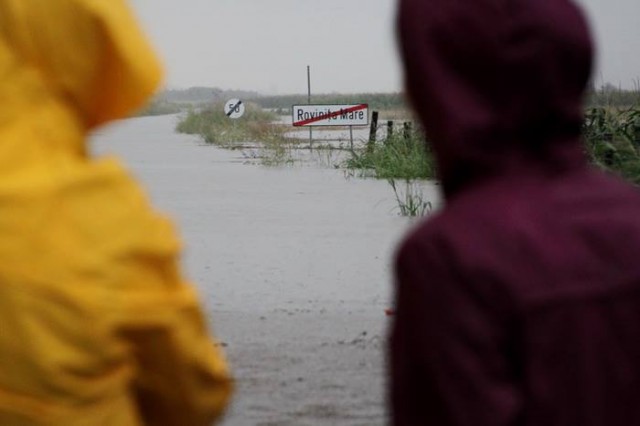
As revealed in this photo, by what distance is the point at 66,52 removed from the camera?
187 centimetres

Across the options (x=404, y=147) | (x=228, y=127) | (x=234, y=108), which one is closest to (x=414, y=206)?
(x=404, y=147)

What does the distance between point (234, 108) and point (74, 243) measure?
113 ft

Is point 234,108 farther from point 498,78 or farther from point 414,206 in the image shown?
point 498,78

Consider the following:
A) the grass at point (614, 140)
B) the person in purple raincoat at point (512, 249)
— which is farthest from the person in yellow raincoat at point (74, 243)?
the grass at point (614, 140)

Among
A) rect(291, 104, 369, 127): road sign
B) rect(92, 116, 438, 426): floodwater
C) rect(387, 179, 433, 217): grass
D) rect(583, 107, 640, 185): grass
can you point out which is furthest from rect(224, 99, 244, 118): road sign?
rect(583, 107, 640, 185): grass

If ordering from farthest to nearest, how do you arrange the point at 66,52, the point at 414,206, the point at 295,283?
1. the point at 414,206
2. the point at 295,283
3. the point at 66,52

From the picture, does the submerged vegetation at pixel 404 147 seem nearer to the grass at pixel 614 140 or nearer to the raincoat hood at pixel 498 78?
the grass at pixel 614 140

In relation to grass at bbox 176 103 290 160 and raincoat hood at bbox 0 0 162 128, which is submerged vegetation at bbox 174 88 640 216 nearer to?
grass at bbox 176 103 290 160

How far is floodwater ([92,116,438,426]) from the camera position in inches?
213

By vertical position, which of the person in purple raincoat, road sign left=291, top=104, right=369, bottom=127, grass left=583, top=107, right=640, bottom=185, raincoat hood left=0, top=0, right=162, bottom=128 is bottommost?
road sign left=291, top=104, right=369, bottom=127

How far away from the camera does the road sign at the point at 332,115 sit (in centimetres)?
2147

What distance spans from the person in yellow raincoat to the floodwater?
7.3 inches

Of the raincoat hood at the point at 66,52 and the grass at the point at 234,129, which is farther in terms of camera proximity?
the grass at the point at 234,129

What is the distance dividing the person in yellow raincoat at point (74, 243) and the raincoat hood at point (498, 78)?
430mm
